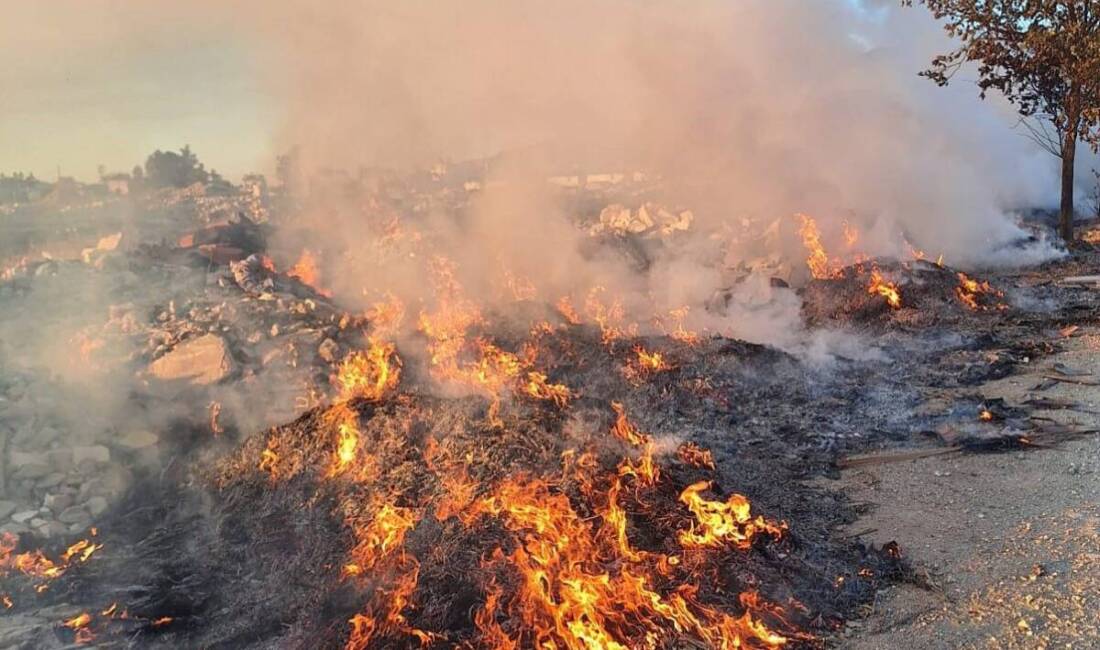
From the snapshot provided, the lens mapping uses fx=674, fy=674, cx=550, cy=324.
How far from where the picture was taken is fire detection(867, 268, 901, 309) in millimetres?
11784

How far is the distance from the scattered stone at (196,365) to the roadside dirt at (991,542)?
281 inches

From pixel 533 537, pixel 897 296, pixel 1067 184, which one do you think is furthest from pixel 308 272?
pixel 1067 184

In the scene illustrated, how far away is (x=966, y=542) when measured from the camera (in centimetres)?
510

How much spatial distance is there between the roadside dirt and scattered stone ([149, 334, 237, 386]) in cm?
714

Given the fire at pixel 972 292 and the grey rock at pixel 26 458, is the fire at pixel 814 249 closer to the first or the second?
the fire at pixel 972 292

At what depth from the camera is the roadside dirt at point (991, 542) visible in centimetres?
408

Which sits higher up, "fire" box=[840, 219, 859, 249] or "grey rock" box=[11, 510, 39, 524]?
"fire" box=[840, 219, 859, 249]

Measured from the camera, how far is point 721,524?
196 inches

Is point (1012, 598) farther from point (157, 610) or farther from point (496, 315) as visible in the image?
point (496, 315)

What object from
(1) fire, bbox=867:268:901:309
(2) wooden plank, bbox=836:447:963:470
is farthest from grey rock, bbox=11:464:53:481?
(1) fire, bbox=867:268:901:309

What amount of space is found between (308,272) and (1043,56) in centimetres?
1533

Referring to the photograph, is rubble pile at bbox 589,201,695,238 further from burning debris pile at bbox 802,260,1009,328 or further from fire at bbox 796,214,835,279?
burning debris pile at bbox 802,260,1009,328

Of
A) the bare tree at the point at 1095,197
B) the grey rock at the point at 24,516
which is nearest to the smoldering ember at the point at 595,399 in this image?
the grey rock at the point at 24,516

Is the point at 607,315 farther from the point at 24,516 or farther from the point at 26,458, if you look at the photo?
the point at 24,516
